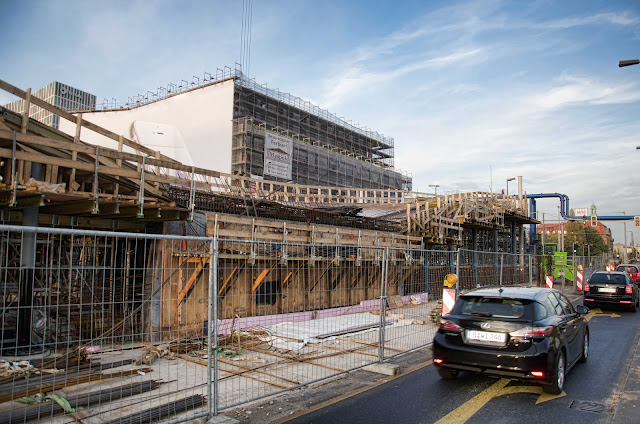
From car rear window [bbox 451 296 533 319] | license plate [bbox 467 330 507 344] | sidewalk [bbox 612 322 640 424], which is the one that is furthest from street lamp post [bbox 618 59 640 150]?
license plate [bbox 467 330 507 344]

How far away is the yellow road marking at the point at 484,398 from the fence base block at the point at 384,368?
1442 millimetres

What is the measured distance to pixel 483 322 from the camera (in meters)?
6.07

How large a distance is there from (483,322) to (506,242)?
3259cm

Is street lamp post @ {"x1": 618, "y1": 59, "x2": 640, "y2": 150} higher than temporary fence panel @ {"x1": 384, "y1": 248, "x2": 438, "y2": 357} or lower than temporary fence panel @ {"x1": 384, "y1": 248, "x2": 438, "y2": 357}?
higher

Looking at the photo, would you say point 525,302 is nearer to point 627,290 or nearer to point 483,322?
point 483,322

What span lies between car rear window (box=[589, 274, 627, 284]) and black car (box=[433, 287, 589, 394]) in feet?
35.2

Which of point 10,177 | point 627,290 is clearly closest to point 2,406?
point 10,177

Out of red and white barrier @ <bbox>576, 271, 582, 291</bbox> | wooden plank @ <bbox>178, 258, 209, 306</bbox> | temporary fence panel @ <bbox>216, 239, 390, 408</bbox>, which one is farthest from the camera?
red and white barrier @ <bbox>576, 271, 582, 291</bbox>

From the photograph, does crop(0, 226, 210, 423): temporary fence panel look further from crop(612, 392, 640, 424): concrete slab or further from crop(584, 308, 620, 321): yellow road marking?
crop(584, 308, 620, 321): yellow road marking

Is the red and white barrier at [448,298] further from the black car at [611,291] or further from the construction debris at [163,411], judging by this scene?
the black car at [611,291]

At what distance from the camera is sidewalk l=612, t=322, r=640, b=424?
493 centimetres

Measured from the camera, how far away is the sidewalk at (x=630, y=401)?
194 inches

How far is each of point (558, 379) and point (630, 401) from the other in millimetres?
815

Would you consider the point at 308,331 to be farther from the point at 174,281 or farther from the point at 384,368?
the point at 174,281
